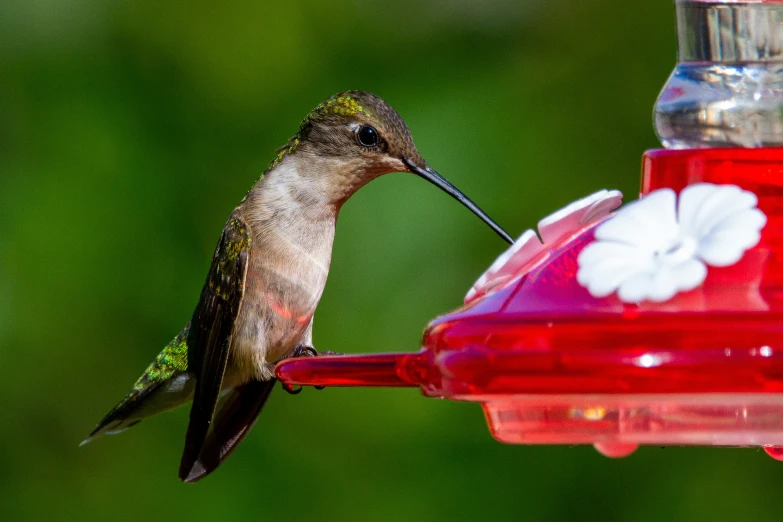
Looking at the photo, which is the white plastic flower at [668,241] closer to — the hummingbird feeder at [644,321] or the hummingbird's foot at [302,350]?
the hummingbird feeder at [644,321]

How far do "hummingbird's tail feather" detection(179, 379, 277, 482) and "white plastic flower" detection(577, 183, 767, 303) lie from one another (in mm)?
2110

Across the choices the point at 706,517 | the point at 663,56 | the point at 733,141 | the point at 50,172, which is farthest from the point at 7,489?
the point at 733,141

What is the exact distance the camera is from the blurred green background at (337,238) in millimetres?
5301

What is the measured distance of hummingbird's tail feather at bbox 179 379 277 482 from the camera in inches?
160

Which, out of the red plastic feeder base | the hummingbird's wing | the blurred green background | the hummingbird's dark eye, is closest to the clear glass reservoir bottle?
the red plastic feeder base

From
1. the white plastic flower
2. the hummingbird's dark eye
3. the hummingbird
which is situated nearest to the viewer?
the white plastic flower

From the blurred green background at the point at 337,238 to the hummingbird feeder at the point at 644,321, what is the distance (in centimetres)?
258

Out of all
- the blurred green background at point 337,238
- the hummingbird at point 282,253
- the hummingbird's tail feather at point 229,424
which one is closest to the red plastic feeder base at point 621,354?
the hummingbird's tail feather at point 229,424

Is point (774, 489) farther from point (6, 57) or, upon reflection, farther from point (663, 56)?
point (6, 57)

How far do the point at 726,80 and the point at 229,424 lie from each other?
86.4 inches

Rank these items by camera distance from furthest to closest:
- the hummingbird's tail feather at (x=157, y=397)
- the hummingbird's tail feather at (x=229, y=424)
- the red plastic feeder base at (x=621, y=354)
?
the hummingbird's tail feather at (x=157, y=397) → the hummingbird's tail feather at (x=229, y=424) → the red plastic feeder base at (x=621, y=354)

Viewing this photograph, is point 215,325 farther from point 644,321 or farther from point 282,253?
point 644,321

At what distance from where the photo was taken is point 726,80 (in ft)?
9.43

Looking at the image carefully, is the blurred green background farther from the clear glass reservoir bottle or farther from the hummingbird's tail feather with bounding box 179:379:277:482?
the clear glass reservoir bottle
